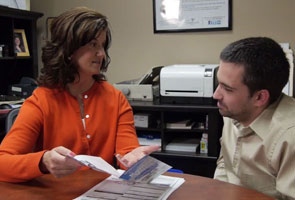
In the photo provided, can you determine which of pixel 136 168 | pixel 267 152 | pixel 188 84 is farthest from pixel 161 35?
pixel 136 168

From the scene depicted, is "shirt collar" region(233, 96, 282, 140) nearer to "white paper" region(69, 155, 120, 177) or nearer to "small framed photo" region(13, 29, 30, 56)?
"white paper" region(69, 155, 120, 177)

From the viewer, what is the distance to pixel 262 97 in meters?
1.31

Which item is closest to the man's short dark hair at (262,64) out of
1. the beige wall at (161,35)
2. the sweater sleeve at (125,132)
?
the sweater sleeve at (125,132)

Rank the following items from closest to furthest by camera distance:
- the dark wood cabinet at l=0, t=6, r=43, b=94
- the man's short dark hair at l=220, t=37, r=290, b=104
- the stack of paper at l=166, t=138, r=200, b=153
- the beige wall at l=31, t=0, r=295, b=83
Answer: the man's short dark hair at l=220, t=37, r=290, b=104
the stack of paper at l=166, t=138, r=200, b=153
the beige wall at l=31, t=0, r=295, b=83
the dark wood cabinet at l=0, t=6, r=43, b=94

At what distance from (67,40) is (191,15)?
6.11 feet

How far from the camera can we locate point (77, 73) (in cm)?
152

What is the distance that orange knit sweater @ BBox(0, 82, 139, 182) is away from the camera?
1.22 meters

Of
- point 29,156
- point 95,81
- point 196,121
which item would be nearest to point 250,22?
point 196,121

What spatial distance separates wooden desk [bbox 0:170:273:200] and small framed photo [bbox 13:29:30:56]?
2.21 m

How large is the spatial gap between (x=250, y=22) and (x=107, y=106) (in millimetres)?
1858

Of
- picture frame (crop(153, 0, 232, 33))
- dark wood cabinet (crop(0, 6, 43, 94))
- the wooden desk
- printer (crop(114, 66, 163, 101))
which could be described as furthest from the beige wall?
the wooden desk

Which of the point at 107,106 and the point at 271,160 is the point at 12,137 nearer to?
the point at 107,106

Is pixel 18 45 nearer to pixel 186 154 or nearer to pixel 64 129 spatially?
pixel 186 154

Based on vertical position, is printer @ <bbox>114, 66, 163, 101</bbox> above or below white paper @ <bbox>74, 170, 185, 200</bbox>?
above
